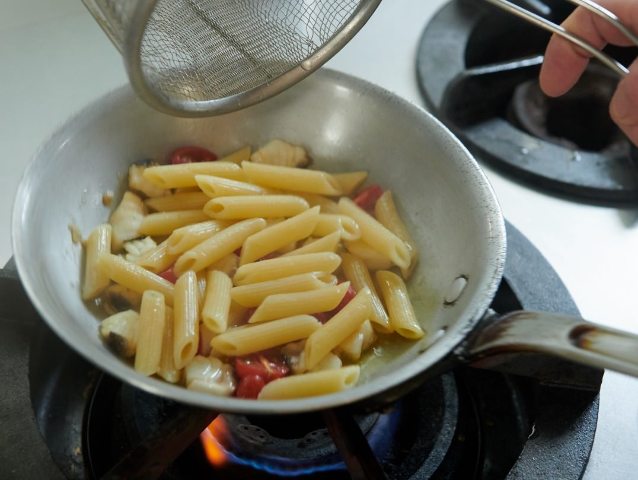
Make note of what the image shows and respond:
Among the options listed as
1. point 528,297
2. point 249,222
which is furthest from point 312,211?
point 528,297

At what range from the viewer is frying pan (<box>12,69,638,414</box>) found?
604mm

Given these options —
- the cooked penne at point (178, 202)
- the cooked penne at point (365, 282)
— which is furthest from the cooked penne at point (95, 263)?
the cooked penne at point (365, 282)

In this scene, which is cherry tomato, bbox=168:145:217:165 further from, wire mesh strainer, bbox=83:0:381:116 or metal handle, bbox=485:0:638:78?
metal handle, bbox=485:0:638:78

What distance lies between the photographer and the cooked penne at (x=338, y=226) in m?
0.92

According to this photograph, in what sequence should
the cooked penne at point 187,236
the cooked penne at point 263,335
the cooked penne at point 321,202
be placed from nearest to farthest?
the cooked penne at point 263,335
the cooked penne at point 187,236
the cooked penne at point 321,202

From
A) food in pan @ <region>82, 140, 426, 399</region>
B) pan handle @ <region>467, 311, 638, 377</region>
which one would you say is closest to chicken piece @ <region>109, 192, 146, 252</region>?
food in pan @ <region>82, 140, 426, 399</region>

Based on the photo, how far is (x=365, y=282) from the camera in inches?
35.3

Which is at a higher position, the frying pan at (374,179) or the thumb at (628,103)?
the thumb at (628,103)

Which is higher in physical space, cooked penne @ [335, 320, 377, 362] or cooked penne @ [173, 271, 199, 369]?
cooked penne @ [173, 271, 199, 369]

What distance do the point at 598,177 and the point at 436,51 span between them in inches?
15.6

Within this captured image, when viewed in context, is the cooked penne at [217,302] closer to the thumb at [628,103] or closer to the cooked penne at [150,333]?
the cooked penne at [150,333]

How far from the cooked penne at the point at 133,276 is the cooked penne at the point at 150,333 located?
27 millimetres

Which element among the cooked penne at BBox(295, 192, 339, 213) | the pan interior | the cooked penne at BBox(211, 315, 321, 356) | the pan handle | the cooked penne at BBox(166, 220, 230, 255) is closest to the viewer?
the pan handle

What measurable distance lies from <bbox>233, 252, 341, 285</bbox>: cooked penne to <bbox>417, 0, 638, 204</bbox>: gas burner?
377mm
